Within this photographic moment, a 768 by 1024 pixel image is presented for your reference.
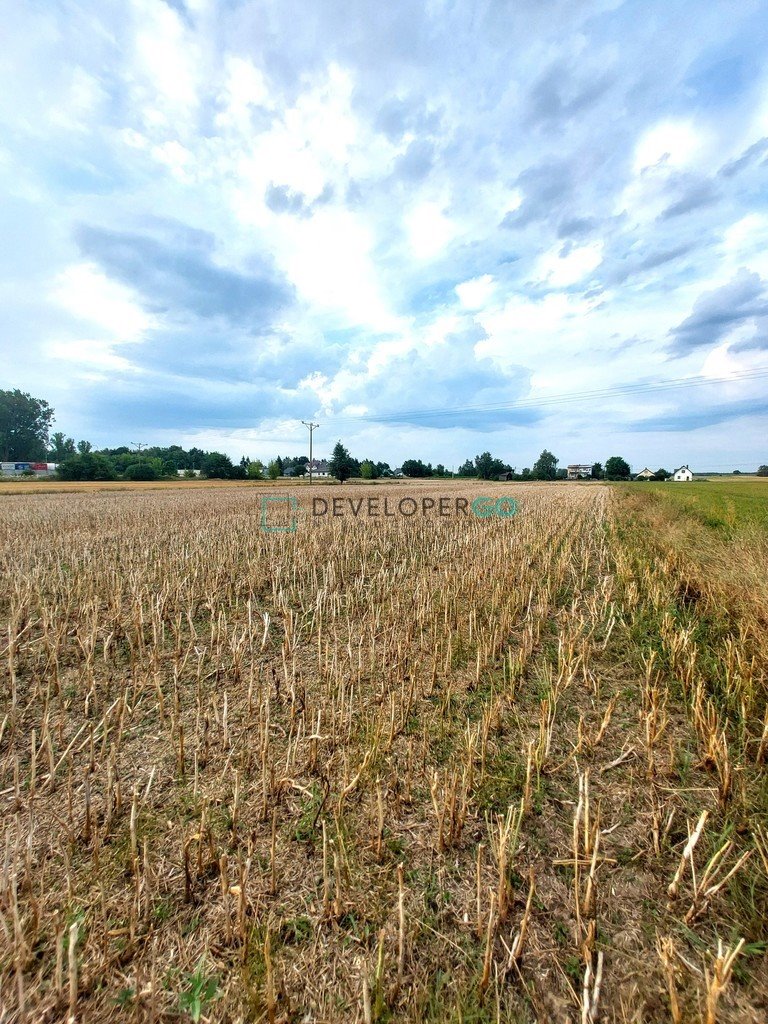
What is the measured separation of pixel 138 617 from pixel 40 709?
1618mm

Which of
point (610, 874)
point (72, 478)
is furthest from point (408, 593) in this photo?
point (72, 478)

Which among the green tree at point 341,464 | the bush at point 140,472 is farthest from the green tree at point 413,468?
the bush at point 140,472

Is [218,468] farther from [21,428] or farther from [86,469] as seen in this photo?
[21,428]

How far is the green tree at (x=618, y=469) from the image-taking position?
119688 mm

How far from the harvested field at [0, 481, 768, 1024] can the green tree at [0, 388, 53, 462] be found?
128 m

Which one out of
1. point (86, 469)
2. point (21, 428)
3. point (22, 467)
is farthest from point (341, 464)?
point (21, 428)

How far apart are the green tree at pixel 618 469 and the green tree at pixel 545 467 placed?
16720 millimetres

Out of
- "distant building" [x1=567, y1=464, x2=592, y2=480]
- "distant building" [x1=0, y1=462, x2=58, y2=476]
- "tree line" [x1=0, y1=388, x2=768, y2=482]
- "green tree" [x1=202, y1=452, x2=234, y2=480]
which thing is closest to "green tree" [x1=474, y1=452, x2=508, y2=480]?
"tree line" [x1=0, y1=388, x2=768, y2=482]

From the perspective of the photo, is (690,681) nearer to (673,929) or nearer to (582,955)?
(673,929)

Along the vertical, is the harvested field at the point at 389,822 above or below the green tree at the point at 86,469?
below

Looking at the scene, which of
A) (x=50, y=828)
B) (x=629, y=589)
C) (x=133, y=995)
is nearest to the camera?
(x=133, y=995)

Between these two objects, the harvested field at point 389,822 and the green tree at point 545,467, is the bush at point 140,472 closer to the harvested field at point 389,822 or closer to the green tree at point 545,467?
the harvested field at point 389,822

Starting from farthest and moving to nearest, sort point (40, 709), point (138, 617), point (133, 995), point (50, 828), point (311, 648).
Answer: point (138, 617) < point (311, 648) < point (40, 709) < point (50, 828) < point (133, 995)

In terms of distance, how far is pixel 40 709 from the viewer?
384cm
